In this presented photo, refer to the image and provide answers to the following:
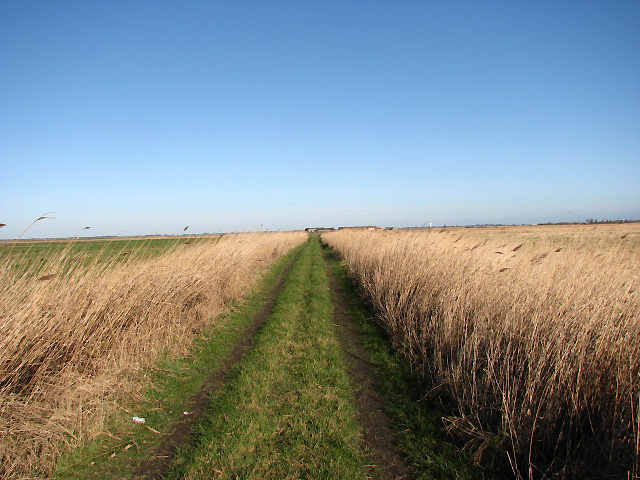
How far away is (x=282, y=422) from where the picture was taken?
4.05 m

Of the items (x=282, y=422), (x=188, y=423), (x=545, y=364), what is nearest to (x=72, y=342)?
(x=188, y=423)

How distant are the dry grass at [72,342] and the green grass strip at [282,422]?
4.41 feet

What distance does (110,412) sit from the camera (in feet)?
13.5

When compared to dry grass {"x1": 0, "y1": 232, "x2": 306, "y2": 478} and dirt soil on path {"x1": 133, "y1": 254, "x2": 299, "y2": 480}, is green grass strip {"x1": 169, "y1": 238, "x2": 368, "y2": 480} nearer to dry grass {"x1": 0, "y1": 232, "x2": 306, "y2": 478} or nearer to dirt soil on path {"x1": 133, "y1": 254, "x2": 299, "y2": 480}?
dirt soil on path {"x1": 133, "y1": 254, "x2": 299, "y2": 480}

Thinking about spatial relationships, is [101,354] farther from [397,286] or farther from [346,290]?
[346,290]

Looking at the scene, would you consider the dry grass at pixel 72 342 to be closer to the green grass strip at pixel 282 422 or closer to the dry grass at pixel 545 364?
the green grass strip at pixel 282 422

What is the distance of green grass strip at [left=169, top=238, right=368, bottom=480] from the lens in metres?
3.28

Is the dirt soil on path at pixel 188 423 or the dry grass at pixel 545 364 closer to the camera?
the dry grass at pixel 545 364

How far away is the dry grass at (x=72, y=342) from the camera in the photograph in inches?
129

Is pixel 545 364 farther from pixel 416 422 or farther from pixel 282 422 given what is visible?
pixel 282 422

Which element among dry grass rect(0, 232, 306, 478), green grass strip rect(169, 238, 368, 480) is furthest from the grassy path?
dry grass rect(0, 232, 306, 478)

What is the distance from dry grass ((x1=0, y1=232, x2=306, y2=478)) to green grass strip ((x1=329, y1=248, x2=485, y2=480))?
142 inches

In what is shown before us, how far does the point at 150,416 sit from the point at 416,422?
3.43 meters

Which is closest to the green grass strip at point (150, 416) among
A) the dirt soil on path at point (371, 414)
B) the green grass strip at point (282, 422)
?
the green grass strip at point (282, 422)
